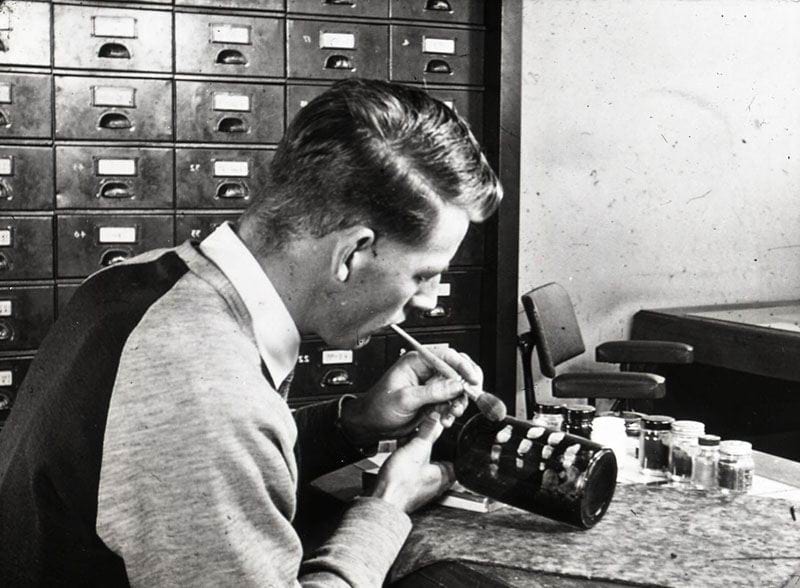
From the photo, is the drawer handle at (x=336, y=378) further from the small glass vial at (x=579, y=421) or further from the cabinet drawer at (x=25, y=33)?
the small glass vial at (x=579, y=421)

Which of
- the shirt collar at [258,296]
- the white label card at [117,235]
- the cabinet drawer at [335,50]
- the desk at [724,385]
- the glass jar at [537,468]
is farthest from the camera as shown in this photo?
the desk at [724,385]

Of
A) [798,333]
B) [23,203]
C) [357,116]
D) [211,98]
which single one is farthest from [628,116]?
[357,116]

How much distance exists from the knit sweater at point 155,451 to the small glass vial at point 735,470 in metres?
0.78

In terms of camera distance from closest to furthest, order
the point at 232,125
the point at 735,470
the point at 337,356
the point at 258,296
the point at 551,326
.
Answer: the point at 258,296 < the point at 735,470 < the point at 232,125 < the point at 551,326 < the point at 337,356

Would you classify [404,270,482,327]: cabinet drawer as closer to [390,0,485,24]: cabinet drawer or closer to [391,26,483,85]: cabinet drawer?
[391,26,483,85]: cabinet drawer

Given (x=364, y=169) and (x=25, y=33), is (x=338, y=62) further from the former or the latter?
(x=364, y=169)

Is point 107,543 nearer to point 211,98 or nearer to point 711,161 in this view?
point 211,98

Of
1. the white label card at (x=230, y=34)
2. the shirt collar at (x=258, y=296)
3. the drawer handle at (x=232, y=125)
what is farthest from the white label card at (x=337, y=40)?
the shirt collar at (x=258, y=296)

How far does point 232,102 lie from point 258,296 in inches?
92.7

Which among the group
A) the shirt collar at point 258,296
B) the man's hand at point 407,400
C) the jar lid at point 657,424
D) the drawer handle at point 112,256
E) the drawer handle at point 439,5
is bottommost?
the jar lid at point 657,424

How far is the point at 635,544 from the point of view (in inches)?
56.1

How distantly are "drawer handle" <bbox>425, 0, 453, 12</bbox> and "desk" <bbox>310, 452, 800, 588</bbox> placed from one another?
2486 millimetres

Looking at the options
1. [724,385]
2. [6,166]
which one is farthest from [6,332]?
[724,385]

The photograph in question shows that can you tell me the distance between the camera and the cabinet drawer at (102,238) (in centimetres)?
324
